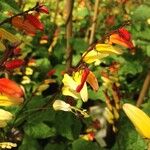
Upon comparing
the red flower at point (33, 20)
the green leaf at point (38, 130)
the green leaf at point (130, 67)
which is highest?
the green leaf at point (130, 67)

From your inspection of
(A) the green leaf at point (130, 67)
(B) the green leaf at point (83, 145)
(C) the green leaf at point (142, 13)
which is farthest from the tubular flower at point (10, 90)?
(A) the green leaf at point (130, 67)

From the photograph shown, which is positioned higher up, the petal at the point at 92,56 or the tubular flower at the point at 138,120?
the petal at the point at 92,56

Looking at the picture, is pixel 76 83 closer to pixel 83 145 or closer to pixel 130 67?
pixel 83 145

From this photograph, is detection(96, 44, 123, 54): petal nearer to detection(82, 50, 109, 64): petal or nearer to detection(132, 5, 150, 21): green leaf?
detection(82, 50, 109, 64): petal

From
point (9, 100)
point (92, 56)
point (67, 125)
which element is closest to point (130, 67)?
point (67, 125)

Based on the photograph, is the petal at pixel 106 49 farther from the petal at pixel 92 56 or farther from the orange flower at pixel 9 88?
the orange flower at pixel 9 88

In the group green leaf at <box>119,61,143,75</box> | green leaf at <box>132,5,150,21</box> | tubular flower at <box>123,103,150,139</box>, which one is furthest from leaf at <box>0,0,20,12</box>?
green leaf at <box>119,61,143,75</box>
